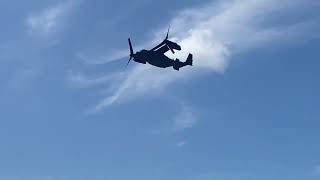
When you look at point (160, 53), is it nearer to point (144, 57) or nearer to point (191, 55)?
point (144, 57)

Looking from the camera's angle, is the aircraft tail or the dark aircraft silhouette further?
the aircraft tail

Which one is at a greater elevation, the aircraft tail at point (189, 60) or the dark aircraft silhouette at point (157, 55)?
the aircraft tail at point (189, 60)

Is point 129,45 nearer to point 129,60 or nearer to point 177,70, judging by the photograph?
point 129,60

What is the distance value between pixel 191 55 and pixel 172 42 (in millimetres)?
→ 27341

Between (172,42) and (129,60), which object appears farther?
(129,60)

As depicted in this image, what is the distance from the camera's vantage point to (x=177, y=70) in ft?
488

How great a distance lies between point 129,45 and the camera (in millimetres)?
143125

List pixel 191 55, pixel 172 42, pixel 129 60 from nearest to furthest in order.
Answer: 1. pixel 172 42
2. pixel 129 60
3. pixel 191 55

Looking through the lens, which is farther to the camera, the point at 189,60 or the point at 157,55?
the point at 189,60

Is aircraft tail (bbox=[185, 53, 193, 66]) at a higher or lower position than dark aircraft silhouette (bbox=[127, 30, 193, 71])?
higher

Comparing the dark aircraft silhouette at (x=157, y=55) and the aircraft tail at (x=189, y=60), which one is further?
the aircraft tail at (x=189, y=60)

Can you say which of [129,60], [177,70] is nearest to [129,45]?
[129,60]

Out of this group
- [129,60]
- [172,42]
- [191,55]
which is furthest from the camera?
[191,55]

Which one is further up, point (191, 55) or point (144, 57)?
point (191, 55)
